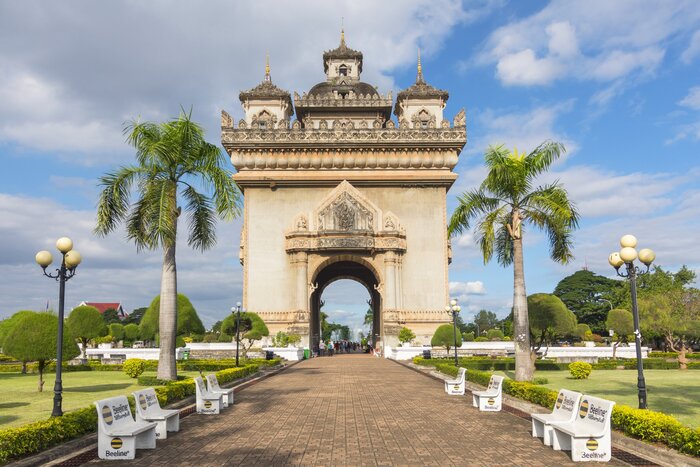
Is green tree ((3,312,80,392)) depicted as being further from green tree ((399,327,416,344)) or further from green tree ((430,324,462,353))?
green tree ((399,327,416,344))

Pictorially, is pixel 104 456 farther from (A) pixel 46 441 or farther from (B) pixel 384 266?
(B) pixel 384 266

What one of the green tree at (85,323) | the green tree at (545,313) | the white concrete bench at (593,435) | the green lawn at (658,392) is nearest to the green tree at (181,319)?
the green tree at (85,323)

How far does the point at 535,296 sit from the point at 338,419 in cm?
1526

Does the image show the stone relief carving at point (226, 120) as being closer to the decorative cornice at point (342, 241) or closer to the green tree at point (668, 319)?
the decorative cornice at point (342, 241)

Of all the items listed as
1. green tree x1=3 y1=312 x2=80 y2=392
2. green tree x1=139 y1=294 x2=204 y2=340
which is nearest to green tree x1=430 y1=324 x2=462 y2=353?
green tree x1=139 y1=294 x2=204 y2=340

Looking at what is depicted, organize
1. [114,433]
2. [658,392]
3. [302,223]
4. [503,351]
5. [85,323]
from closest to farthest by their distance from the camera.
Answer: [114,433] → [658,392] → [85,323] → [503,351] → [302,223]

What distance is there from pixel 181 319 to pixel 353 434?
28093mm

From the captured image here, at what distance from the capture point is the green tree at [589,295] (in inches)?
2940

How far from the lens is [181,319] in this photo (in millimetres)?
36156

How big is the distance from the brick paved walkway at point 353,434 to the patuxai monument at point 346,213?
74.8 ft

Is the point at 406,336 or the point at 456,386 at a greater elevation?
the point at 406,336

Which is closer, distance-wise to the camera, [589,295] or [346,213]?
[346,213]

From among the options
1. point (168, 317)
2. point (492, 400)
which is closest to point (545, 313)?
point (492, 400)

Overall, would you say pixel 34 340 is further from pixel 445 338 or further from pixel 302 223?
pixel 302 223
